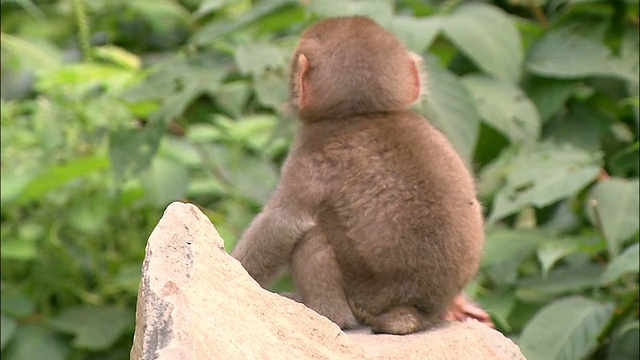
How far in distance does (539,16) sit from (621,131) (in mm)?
603

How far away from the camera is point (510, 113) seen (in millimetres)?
4246

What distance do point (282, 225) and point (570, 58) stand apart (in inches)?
83.7

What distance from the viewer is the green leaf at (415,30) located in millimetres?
3957

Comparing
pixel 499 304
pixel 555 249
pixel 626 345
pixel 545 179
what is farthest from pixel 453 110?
pixel 626 345

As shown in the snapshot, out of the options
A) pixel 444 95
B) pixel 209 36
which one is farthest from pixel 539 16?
pixel 209 36

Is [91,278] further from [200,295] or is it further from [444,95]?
[200,295]

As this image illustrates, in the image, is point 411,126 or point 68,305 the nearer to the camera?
point 411,126

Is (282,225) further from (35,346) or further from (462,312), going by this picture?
(35,346)

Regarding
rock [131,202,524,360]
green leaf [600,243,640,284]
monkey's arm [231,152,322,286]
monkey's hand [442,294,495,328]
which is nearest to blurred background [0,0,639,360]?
green leaf [600,243,640,284]

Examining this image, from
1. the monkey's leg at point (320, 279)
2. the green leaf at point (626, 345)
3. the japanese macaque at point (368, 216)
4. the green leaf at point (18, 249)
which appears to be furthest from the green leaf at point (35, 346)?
the green leaf at point (626, 345)

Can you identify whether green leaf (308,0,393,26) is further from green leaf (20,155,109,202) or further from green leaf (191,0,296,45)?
green leaf (20,155,109,202)

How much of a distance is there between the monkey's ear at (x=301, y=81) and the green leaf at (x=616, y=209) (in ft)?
4.10

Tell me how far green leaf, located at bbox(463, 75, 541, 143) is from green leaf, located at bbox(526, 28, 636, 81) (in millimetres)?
274

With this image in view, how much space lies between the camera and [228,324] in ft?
7.61
